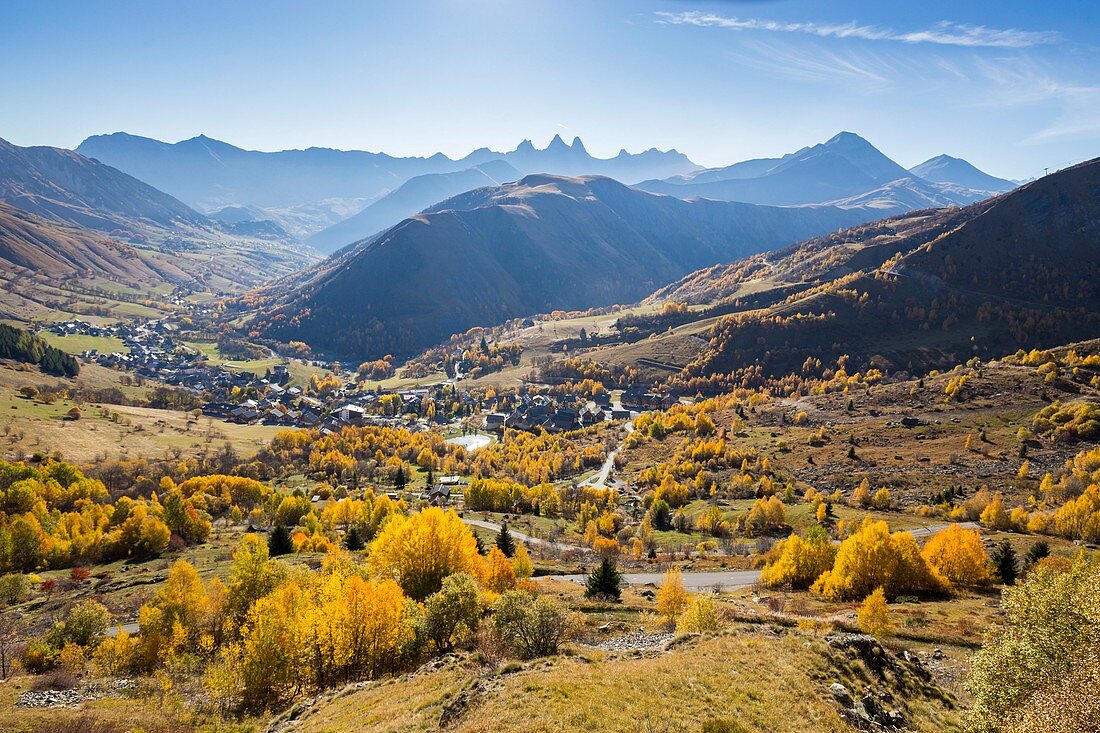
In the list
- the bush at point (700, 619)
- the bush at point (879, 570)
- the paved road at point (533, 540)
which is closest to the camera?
the bush at point (700, 619)

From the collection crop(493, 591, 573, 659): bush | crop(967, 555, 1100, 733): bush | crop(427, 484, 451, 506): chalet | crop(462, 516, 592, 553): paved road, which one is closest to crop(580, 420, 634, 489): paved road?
crop(427, 484, 451, 506): chalet

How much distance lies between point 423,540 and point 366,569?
7.16 m

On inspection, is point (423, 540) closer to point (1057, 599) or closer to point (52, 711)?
point (52, 711)

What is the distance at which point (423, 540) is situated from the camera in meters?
55.1

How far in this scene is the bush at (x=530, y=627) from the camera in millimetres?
36781

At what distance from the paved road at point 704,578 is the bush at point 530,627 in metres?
42.3

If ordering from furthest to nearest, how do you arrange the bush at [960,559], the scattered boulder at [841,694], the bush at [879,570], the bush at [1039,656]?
1. the bush at [960,559]
2. the bush at [879,570]
3. the scattered boulder at [841,694]
4. the bush at [1039,656]

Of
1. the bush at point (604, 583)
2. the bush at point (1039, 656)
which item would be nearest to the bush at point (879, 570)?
the bush at point (604, 583)

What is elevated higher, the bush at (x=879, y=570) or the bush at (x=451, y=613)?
the bush at (x=451, y=613)

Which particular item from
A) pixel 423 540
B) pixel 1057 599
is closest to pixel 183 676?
pixel 423 540

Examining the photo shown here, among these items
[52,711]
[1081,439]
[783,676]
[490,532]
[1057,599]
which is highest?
[1057,599]

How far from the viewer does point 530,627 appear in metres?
37.3

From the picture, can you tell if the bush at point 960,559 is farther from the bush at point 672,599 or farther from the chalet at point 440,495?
the chalet at point 440,495

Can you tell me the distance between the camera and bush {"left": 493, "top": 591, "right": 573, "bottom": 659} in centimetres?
3678
